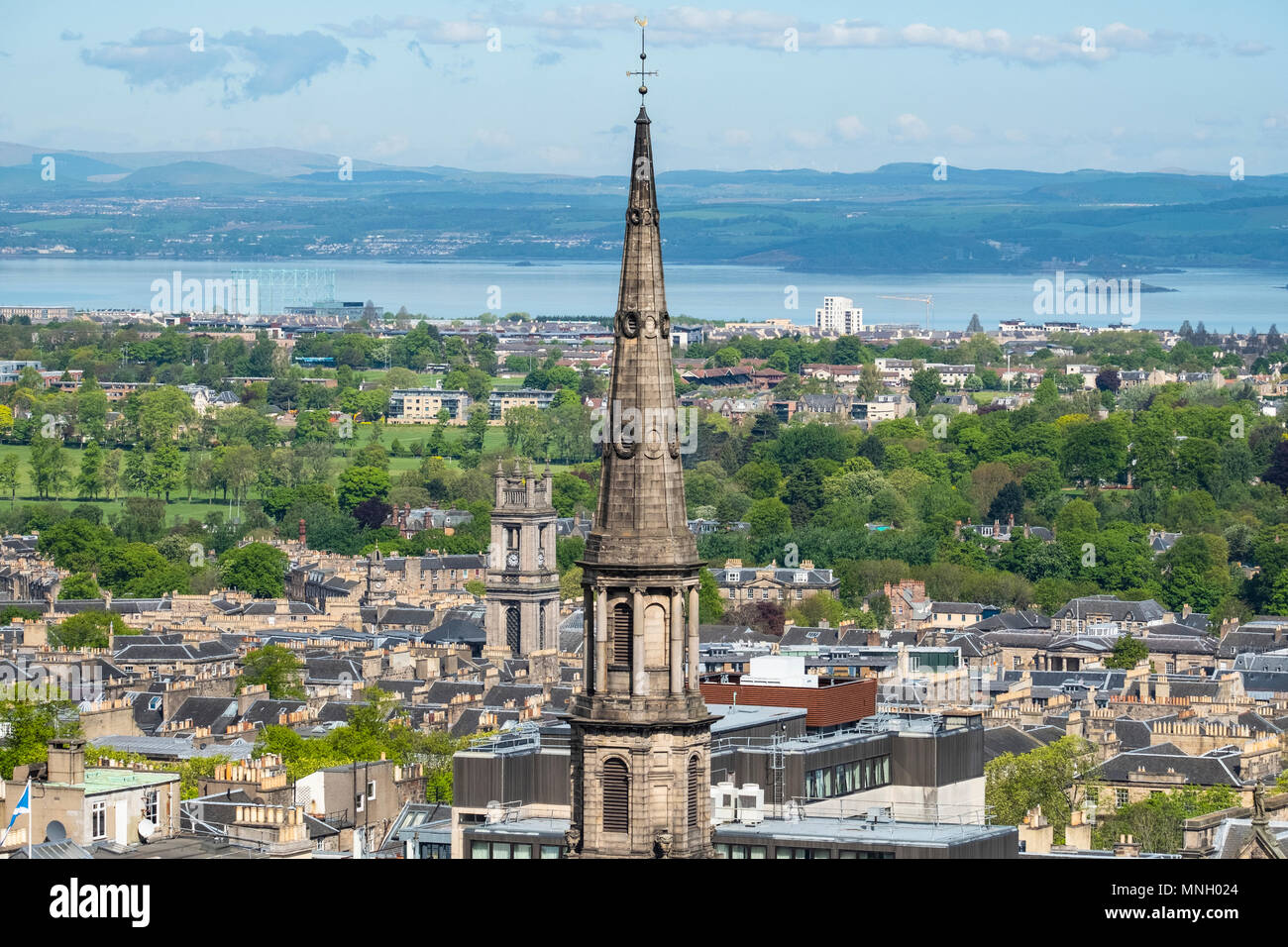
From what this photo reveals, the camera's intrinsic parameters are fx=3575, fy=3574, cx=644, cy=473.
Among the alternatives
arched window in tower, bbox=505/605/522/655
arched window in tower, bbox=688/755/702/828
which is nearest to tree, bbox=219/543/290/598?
arched window in tower, bbox=505/605/522/655

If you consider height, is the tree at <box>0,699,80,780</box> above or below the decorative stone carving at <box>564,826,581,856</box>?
below

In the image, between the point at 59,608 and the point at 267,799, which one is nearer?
the point at 267,799

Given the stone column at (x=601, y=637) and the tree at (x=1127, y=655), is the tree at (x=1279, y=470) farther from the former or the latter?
the stone column at (x=601, y=637)

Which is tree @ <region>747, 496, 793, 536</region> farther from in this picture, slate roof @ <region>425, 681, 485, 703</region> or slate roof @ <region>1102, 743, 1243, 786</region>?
slate roof @ <region>1102, 743, 1243, 786</region>

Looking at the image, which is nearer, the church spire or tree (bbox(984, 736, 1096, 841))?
the church spire

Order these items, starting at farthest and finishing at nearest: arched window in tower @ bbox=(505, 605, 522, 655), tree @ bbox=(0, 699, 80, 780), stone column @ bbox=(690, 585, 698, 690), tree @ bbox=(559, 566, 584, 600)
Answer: tree @ bbox=(559, 566, 584, 600)
arched window in tower @ bbox=(505, 605, 522, 655)
tree @ bbox=(0, 699, 80, 780)
stone column @ bbox=(690, 585, 698, 690)
